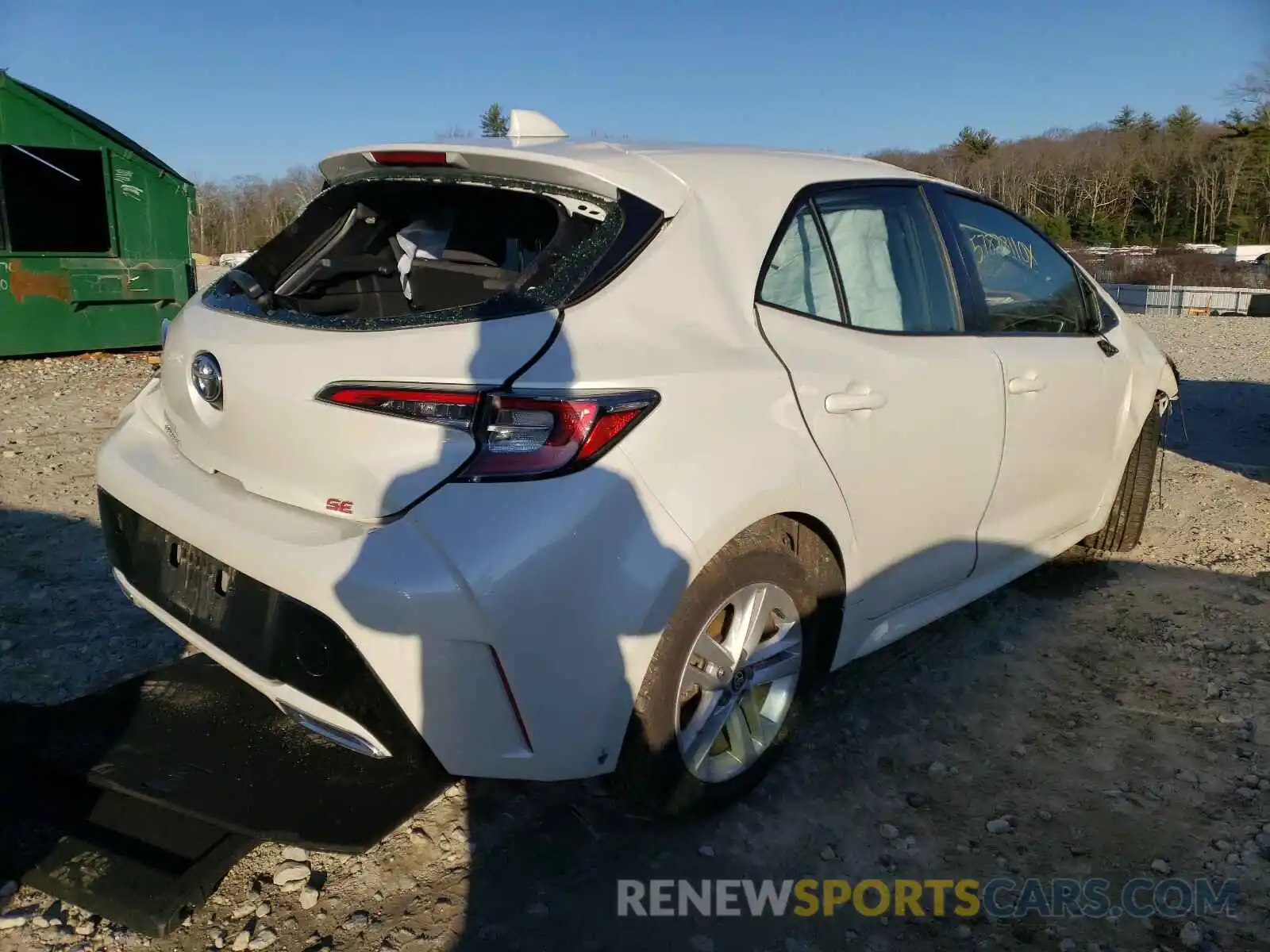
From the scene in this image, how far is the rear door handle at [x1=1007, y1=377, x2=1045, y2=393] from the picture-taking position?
323 cm

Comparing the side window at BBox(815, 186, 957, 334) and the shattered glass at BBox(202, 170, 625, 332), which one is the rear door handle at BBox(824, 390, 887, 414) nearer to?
the side window at BBox(815, 186, 957, 334)

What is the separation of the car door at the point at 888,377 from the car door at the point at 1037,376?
0.42ft

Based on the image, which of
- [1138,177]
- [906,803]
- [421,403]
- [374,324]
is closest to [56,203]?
[374,324]

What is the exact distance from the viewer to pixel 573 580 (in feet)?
6.60

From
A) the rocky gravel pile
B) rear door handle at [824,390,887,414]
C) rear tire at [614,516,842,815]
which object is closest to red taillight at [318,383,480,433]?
rear tire at [614,516,842,815]

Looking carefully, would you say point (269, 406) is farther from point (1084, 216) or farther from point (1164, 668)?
point (1084, 216)

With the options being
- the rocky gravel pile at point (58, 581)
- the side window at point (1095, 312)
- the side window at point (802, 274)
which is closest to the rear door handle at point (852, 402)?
the side window at point (802, 274)

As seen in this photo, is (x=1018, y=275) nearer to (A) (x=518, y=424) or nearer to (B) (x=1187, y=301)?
(A) (x=518, y=424)

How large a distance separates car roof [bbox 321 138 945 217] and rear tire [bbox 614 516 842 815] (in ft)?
2.81

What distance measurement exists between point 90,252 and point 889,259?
35.3ft

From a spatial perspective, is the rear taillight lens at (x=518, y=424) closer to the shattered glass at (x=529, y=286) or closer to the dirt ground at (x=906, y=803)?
the shattered glass at (x=529, y=286)

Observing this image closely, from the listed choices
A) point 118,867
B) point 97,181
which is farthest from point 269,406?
point 97,181

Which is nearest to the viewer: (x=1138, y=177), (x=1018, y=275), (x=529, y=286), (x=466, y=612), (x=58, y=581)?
(x=466, y=612)

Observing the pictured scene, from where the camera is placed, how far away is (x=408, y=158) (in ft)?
8.70
